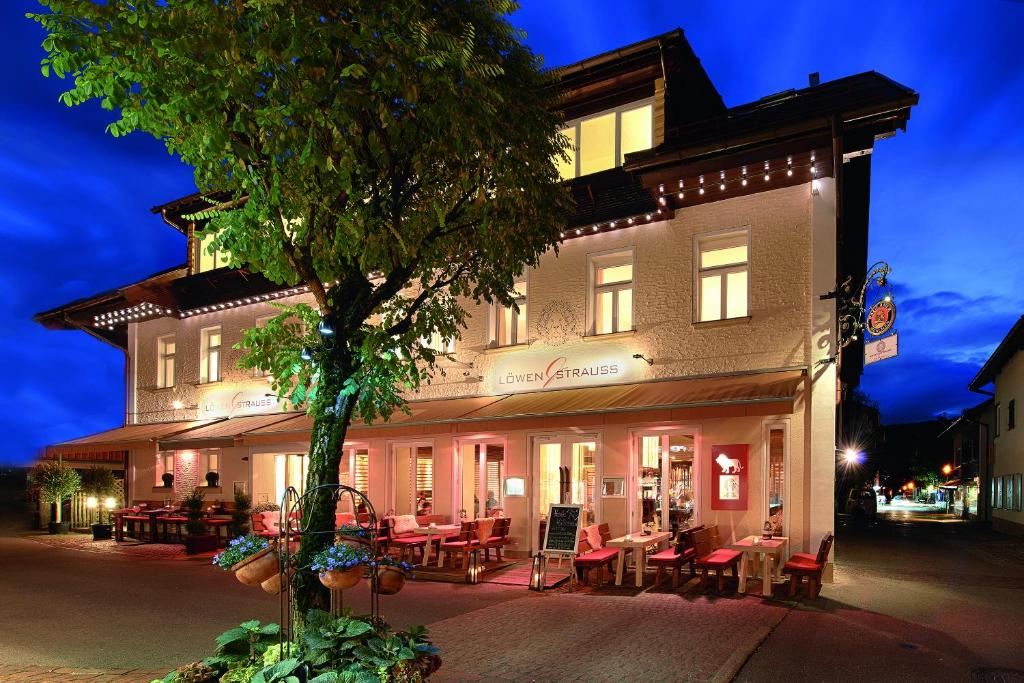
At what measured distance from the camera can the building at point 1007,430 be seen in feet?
85.9

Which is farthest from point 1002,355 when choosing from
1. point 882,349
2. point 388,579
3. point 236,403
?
point 388,579

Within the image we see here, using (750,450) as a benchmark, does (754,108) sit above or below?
above

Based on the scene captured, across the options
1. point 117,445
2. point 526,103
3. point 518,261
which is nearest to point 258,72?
point 526,103

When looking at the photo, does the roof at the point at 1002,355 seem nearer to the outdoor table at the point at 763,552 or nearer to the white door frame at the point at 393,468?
the outdoor table at the point at 763,552

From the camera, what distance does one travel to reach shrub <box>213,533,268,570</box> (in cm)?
589

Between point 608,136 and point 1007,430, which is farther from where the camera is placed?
point 1007,430

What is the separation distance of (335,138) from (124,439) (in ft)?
65.6

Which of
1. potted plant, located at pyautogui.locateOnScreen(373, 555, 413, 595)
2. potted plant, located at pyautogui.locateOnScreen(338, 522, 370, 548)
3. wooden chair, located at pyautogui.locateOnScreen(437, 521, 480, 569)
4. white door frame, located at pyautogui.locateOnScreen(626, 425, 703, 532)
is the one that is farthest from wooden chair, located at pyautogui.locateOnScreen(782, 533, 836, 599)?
potted plant, located at pyautogui.locateOnScreen(338, 522, 370, 548)

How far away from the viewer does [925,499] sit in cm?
9650

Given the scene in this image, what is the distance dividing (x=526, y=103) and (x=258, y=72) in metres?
2.75

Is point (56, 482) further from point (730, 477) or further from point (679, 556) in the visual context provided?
point (730, 477)

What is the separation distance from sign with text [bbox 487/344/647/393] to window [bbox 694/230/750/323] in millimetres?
1711

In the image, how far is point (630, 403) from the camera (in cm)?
1302

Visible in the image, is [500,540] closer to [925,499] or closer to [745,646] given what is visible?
[745,646]
